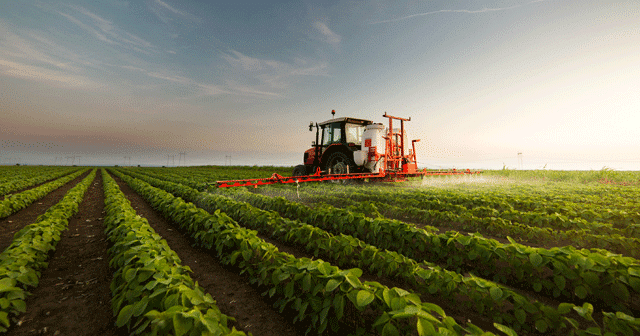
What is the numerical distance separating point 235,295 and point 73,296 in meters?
2.30

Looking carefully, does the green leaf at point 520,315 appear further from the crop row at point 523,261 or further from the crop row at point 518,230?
the crop row at point 518,230

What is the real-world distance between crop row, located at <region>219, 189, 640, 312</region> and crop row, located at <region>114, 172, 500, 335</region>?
1281mm

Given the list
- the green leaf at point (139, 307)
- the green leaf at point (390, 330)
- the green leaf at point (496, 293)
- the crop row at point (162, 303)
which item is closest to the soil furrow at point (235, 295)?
the crop row at point (162, 303)

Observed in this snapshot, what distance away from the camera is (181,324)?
195 centimetres

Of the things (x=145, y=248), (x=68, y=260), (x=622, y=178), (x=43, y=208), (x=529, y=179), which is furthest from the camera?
(x=529, y=179)

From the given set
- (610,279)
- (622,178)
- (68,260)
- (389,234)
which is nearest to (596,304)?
(610,279)

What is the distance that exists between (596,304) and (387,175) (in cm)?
952

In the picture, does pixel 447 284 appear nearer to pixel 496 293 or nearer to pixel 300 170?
pixel 496 293

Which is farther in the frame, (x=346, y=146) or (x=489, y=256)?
(x=346, y=146)

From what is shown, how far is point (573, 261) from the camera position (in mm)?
2955

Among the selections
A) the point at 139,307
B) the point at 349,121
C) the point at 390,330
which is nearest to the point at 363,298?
the point at 390,330

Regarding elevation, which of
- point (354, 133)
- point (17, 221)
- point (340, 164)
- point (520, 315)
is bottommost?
point (17, 221)

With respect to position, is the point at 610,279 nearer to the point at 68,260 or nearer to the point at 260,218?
the point at 260,218

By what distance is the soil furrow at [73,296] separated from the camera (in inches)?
116
